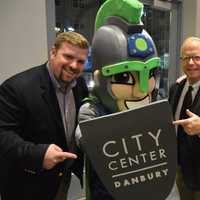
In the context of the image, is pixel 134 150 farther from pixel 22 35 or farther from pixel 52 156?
pixel 22 35

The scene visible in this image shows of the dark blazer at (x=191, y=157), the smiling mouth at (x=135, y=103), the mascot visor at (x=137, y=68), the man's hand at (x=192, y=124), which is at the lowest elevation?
the dark blazer at (x=191, y=157)

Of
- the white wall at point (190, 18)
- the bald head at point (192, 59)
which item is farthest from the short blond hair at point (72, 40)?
the white wall at point (190, 18)

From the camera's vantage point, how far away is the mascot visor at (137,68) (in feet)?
4.45

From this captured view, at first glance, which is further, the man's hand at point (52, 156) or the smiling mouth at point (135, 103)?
the smiling mouth at point (135, 103)

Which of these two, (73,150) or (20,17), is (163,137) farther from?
(20,17)

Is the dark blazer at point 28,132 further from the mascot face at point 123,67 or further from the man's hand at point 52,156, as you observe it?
the mascot face at point 123,67

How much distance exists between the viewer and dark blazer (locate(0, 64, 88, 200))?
140cm

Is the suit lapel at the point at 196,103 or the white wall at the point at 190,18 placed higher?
the white wall at the point at 190,18

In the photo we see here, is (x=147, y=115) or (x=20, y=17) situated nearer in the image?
(x=147, y=115)

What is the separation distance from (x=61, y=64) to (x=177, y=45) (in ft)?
10.1

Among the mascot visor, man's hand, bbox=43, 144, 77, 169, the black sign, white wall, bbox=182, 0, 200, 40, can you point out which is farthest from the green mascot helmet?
white wall, bbox=182, 0, 200, 40

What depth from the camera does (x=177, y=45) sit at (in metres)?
4.29

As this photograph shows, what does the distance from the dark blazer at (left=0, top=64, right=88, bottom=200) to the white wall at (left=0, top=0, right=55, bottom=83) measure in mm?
711

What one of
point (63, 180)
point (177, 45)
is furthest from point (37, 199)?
point (177, 45)
